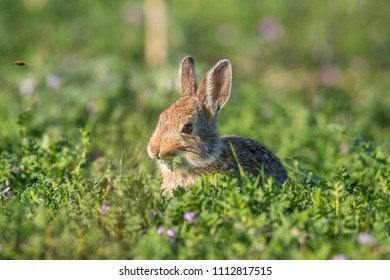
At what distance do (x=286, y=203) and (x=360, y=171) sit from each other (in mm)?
1843

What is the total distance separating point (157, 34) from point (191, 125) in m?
6.04

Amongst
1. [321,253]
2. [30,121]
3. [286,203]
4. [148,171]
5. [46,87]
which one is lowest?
[321,253]

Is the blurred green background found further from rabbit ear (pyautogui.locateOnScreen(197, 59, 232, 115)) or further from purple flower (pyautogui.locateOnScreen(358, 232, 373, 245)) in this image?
purple flower (pyautogui.locateOnScreen(358, 232, 373, 245))

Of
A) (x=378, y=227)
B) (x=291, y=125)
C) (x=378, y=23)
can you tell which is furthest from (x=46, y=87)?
(x=378, y=23)

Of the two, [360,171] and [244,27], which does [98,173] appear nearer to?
[360,171]

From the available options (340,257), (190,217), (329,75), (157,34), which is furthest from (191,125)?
(329,75)

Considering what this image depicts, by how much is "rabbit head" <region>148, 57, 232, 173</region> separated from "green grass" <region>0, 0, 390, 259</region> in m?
0.28

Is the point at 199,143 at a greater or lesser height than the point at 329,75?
lesser

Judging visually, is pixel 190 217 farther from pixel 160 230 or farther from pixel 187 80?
pixel 187 80

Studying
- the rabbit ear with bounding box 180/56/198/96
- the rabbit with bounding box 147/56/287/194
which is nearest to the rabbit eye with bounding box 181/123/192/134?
the rabbit with bounding box 147/56/287/194

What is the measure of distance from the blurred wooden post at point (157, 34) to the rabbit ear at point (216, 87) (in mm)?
5213

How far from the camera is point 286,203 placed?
4273mm

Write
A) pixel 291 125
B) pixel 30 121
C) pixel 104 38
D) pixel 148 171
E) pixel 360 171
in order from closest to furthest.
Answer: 1. pixel 148 171
2. pixel 360 171
3. pixel 30 121
4. pixel 291 125
5. pixel 104 38

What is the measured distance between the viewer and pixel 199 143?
18.0ft
